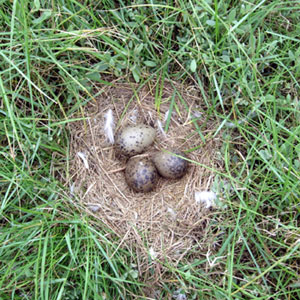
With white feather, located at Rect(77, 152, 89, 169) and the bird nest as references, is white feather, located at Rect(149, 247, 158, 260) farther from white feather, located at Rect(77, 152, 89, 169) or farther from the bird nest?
white feather, located at Rect(77, 152, 89, 169)

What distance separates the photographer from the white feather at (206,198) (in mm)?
2215

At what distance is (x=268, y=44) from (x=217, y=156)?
76cm

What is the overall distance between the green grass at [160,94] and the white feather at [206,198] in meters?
0.11

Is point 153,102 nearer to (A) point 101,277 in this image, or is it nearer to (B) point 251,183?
(B) point 251,183

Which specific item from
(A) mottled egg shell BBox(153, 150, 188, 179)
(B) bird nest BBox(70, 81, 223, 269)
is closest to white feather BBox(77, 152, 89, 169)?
(B) bird nest BBox(70, 81, 223, 269)

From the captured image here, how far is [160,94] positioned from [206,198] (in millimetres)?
769

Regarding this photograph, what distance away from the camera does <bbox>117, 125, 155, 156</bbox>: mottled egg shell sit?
2359mm

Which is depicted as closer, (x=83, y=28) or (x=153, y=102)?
(x=83, y=28)

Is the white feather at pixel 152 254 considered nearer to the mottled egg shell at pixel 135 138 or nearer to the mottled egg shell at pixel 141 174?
the mottled egg shell at pixel 141 174

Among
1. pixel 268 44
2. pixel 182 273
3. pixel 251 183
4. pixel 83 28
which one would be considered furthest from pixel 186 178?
pixel 83 28

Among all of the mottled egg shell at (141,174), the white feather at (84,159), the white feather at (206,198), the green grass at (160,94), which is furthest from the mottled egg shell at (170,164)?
the white feather at (84,159)

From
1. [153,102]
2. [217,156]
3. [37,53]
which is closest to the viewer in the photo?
[37,53]

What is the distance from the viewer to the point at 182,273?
6.50ft

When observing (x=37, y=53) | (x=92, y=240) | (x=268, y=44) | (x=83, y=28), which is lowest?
(x=92, y=240)
